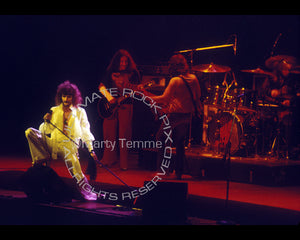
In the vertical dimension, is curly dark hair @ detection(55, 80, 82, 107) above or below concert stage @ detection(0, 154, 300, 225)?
above

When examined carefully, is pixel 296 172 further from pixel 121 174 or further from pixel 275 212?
pixel 121 174

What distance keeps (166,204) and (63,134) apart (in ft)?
6.17

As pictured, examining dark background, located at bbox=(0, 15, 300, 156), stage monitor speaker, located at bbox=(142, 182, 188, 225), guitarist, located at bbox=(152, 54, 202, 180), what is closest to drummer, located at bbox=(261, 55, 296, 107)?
dark background, located at bbox=(0, 15, 300, 156)

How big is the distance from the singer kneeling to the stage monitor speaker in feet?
4.74

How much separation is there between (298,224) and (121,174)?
3.60m

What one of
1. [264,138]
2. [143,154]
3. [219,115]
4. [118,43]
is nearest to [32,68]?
[118,43]

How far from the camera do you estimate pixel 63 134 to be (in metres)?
5.91

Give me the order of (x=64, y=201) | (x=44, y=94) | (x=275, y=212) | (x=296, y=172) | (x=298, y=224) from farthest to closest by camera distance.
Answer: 1. (x=44, y=94)
2. (x=296, y=172)
3. (x=64, y=201)
4. (x=275, y=212)
5. (x=298, y=224)

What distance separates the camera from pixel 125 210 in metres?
5.39

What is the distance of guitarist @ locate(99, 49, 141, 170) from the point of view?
777cm

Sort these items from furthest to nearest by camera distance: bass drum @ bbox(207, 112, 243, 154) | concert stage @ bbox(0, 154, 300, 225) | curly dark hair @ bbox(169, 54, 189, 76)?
bass drum @ bbox(207, 112, 243, 154) → curly dark hair @ bbox(169, 54, 189, 76) → concert stage @ bbox(0, 154, 300, 225)

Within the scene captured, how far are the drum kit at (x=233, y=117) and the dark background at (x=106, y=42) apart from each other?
60 cm

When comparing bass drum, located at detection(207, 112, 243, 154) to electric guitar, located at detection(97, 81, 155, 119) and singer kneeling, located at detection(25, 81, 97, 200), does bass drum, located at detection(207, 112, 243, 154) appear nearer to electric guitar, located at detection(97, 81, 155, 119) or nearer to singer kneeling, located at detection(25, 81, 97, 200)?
electric guitar, located at detection(97, 81, 155, 119)
